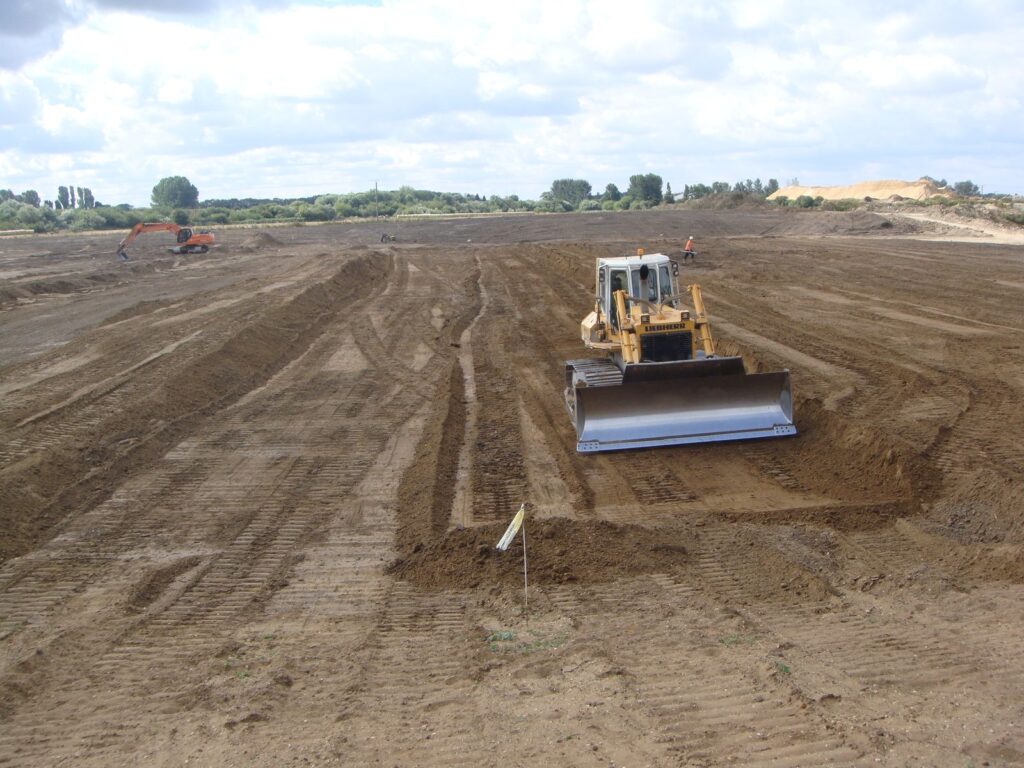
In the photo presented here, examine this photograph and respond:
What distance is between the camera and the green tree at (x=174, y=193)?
408ft

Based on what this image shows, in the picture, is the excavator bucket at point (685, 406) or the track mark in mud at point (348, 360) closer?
the excavator bucket at point (685, 406)

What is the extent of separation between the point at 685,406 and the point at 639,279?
2.54 meters

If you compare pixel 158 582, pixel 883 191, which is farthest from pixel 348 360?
pixel 883 191

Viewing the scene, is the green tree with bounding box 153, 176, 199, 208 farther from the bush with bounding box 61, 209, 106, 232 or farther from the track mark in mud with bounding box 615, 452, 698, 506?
the track mark in mud with bounding box 615, 452, 698, 506

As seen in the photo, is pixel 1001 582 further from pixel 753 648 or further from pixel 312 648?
pixel 312 648

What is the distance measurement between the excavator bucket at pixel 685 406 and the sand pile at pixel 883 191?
71563 mm

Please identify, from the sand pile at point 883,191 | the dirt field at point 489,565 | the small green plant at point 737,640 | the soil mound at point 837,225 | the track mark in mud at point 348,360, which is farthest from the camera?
the sand pile at point 883,191

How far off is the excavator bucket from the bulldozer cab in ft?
6.53

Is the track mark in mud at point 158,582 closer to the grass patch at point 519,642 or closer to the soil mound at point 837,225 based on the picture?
the grass patch at point 519,642

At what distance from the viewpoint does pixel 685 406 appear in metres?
11.6

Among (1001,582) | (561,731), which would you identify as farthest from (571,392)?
(561,731)

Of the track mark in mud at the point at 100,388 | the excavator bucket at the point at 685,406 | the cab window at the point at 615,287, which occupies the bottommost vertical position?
the track mark in mud at the point at 100,388

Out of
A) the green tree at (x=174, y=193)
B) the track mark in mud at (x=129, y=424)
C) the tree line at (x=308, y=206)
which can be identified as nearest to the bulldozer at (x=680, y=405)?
the track mark in mud at (x=129, y=424)

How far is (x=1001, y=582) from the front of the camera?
24.0ft
